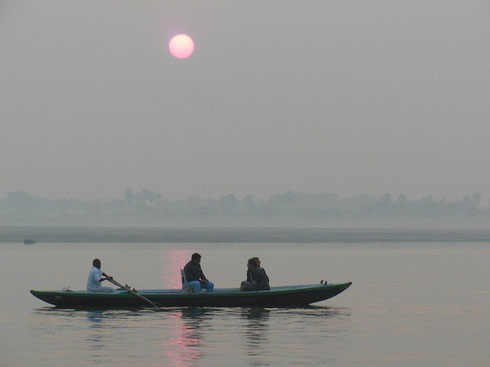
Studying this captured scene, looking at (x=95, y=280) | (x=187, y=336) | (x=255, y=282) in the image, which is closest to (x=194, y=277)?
(x=255, y=282)

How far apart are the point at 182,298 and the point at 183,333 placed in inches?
240

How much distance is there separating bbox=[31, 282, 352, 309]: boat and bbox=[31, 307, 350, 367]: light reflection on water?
0.32 meters

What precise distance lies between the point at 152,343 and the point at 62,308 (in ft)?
34.8

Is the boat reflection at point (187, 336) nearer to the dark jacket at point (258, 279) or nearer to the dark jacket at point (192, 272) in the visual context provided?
the dark jacket at point (192, 272)

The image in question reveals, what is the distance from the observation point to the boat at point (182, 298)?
34969 millimetres

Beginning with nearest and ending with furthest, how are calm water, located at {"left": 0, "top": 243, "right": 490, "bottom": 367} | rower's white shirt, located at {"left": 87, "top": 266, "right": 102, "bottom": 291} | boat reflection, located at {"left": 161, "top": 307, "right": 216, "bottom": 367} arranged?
boat reflection, located at {"left": 161, "top": 307, "right": 216, "bottom": 367}
calm water, located at {"left": 0, "top": 243, "right": 490, "bottom": 367}
rower's white shirt, located at {"left": 87, "top": 266, "right": 102, "bottom": 291}

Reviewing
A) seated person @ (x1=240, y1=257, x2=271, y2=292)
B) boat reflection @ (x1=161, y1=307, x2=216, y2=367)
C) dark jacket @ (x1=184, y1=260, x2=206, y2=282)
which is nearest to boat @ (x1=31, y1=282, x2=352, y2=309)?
seated person @ (x1=240, y1=257, x2=271, y2=292)

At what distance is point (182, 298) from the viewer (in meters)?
35.1

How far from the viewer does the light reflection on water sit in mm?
24266

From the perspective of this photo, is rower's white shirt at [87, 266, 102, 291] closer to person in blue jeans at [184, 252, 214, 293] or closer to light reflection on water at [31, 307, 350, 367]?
light reflection on water at [31, 307, 350, 367]

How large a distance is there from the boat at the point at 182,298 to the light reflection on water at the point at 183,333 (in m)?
0.32

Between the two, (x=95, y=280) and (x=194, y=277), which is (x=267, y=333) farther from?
(x=95, y=280)

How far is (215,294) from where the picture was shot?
114ft

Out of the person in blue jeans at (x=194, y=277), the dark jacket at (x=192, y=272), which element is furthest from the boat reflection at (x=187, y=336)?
the dark jacket at (x=192, y=272)
